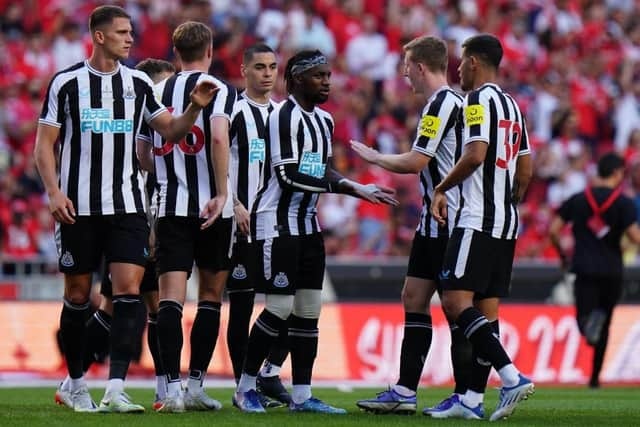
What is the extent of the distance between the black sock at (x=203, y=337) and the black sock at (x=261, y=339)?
27 cm

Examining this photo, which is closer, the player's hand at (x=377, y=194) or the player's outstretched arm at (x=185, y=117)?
the player's outstretched arm at (x=185, y=117)

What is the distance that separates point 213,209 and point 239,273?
50.5 inches

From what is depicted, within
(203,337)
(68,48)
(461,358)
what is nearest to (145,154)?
(203,337)

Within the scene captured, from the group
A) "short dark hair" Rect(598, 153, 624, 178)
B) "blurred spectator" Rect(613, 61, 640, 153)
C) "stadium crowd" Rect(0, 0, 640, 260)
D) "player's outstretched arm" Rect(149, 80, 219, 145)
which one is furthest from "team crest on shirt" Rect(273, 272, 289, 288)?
"blurred spectator" Rect(613, 61, 640, 153)

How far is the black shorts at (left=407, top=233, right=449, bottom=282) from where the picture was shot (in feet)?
30.1

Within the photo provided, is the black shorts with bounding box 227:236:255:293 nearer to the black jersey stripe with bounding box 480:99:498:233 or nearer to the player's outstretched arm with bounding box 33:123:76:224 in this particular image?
the player's outstretched arm with bounding box 33:123:76:224

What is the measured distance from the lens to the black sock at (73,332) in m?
8.92

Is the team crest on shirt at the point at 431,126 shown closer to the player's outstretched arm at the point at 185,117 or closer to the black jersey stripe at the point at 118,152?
the player's outstretched arm at the point at 185,117

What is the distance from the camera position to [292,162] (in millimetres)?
9164

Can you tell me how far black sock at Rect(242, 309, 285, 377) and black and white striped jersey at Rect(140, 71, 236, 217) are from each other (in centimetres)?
85

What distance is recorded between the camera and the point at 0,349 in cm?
1593

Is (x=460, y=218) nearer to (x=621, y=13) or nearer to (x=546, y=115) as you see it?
(x=546, y=115)

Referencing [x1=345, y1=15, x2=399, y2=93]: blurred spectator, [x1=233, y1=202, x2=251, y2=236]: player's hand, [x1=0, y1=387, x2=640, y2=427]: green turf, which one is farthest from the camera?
[x1=345, y1=15, x2=399, y2=93]: blurred spectator

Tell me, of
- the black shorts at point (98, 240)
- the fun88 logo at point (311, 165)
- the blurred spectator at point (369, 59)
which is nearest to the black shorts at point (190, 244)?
the black shorts at point (98, 240)
